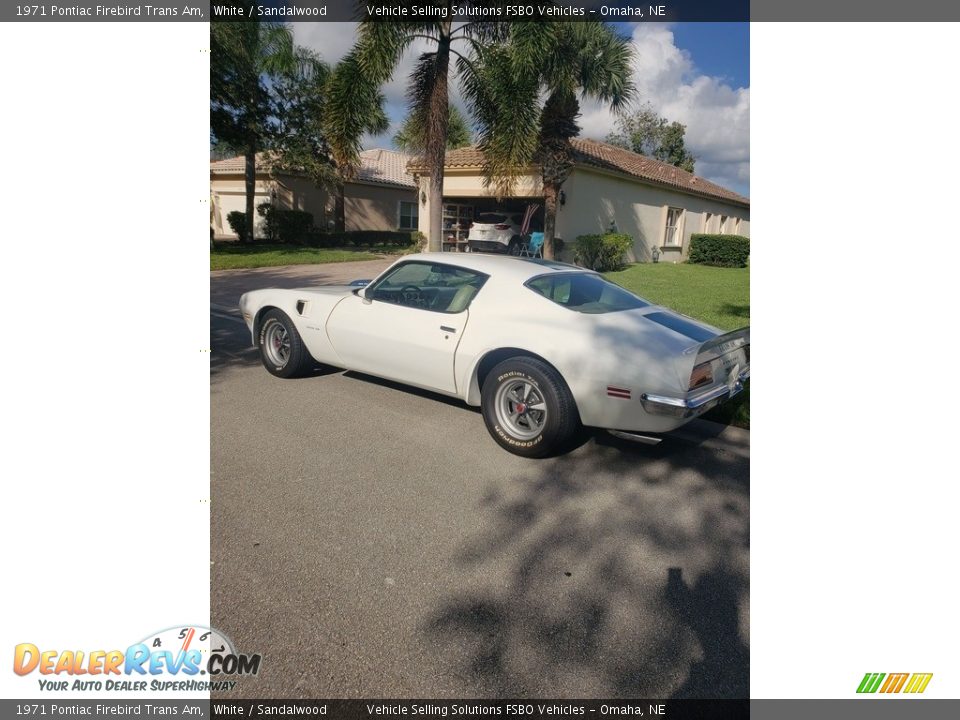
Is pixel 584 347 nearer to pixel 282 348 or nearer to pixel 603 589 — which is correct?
pixel 603 589

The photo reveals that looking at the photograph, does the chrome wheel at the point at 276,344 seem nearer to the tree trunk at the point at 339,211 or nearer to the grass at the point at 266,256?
the grass at the point at 266,256

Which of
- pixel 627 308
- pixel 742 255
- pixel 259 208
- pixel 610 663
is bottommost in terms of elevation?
pixel 610 663

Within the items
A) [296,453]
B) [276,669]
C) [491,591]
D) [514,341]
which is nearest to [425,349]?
[514,341]

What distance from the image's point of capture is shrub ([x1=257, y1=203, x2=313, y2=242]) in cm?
2412

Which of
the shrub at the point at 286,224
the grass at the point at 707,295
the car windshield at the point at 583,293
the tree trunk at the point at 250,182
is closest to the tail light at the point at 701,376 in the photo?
the car windshield at the point at 583,293

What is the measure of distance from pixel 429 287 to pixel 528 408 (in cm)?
155

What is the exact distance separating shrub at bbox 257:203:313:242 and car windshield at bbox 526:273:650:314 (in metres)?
21.6

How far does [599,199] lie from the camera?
19.4 m

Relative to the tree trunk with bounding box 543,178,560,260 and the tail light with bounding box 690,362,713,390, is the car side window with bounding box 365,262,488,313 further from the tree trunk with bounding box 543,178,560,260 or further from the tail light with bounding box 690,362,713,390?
the tree trunk with bounding box 543,178,560,260

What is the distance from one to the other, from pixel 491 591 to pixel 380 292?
10.0 feet

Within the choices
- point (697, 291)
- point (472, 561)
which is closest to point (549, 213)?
point (697, 291)

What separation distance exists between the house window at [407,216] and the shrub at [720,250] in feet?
44.6

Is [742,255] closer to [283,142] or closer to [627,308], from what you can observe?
[283,142]

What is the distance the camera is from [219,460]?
3.83 metres
